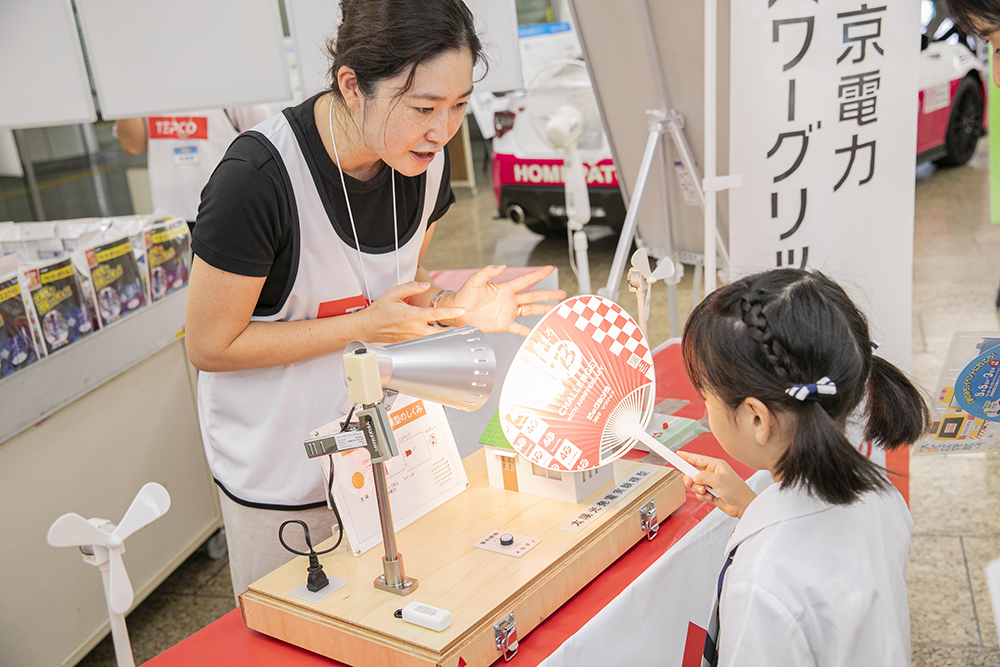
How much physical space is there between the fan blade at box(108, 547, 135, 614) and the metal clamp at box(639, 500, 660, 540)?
31.8 inches

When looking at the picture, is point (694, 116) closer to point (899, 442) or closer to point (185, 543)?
point (899, 442)

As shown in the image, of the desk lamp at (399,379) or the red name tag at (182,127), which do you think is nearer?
the desk lamp at (399,379)

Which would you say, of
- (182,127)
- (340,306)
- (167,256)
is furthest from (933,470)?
(182,127)

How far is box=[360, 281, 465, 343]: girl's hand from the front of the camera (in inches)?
51.8

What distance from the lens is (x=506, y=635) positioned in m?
1.17

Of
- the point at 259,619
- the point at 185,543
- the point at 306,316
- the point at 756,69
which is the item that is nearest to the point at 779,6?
the point at 756,69

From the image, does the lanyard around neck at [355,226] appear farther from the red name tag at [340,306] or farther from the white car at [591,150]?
the white car at [591,150]

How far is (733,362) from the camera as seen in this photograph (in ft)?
3.42

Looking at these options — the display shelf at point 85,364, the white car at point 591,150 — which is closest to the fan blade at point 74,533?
the display shelf at point 85,364

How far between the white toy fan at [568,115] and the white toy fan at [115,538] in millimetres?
2444

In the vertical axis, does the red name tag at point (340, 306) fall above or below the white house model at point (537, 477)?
above

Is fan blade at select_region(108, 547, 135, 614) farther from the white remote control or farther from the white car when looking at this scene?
the white car

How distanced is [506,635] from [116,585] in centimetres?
51

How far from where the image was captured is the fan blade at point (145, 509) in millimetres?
963
